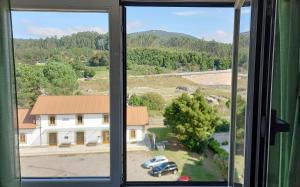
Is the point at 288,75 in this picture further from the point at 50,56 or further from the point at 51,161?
the point at 51,161

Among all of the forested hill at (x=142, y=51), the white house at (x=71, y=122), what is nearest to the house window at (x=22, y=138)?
the white house at (x=71, y=122)

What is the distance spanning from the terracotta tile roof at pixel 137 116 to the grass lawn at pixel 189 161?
0.08 meters

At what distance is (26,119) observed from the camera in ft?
6.96

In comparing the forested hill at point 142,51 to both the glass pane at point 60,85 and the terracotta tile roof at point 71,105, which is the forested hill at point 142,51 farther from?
the terracotta tile roof at point 71,105

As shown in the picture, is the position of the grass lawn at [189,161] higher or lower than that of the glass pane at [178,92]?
lower

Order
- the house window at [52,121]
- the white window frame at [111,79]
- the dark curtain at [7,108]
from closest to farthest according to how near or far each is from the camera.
Result: 1. the dark curtain at [7,108]
2. the white window frame at [111,79]
3. the house window at [52,121]

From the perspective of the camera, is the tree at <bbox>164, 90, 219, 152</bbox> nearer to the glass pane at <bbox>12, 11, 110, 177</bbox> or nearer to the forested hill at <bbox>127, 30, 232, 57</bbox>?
the forested hill at <bbox>127, 30, 232, 57</bbox>

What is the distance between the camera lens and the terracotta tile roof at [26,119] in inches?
83.0

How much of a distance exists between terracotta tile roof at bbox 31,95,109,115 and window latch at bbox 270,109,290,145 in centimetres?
114

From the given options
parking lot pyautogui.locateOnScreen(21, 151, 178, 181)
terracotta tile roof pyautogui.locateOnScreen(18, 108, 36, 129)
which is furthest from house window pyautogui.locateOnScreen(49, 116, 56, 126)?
parking lot pyautogui.locateOnScreen(21, 151, 178, 181)

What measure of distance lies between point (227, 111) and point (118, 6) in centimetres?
100

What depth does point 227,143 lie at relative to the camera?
2.19 metres

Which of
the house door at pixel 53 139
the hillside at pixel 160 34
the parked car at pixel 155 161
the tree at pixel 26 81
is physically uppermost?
the hillside at pixel 160 34

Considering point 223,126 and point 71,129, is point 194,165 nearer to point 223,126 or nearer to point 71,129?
point 223,126
